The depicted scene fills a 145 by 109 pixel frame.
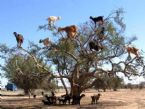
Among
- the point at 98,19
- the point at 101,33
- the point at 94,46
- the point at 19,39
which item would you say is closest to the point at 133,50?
the point at 101,33

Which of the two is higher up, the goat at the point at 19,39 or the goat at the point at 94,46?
the goat at the point at 19,39

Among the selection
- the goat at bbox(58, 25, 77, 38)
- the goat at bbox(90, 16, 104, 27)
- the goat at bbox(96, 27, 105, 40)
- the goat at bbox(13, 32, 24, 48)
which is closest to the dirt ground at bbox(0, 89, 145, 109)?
the goat at bbox(13, 32, 24, 48)

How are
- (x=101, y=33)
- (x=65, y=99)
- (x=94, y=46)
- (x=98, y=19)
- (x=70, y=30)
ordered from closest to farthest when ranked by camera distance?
1. (x=70, y=30)
2. (x=94, y=46)
3. (x=98, y=19)
4. (x=101, y=33)
5. (x=65, y=99)

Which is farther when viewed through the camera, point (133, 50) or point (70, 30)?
point (133, 50)

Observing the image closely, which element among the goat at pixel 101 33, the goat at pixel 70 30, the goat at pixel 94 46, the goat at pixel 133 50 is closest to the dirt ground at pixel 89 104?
the goat at pixel 133 50

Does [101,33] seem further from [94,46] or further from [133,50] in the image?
[133,50]

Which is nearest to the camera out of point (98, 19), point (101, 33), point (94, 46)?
point (94, 46)

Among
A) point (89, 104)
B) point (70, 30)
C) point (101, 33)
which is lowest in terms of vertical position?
point (89, 104)

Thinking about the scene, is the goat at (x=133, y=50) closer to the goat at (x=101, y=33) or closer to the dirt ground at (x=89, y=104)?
the goat at (x=101, y=33)

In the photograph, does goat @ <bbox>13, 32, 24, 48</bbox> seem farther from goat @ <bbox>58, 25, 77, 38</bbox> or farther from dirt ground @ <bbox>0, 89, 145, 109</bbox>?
dirt ground @ <bbox>0, 89, 145, 109</bbox>

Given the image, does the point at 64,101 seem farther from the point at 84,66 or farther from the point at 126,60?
the point at 126,60

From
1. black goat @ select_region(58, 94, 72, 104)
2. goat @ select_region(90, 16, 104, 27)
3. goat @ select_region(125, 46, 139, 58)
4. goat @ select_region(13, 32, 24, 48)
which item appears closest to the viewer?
goat @ select_region(13, 32, 24, 48)

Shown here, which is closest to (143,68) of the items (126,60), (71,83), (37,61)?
(126,60)

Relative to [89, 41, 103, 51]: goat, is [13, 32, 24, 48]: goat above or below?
above
